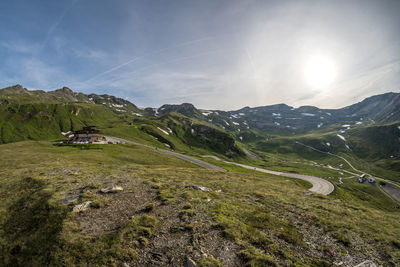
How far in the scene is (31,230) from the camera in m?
12.9

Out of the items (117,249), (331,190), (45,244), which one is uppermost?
(117,249)

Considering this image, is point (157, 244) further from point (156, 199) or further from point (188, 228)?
point (156, 199)

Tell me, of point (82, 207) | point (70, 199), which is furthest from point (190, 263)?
point (70, 199)

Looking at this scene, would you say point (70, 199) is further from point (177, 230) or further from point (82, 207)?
point (177, 230)

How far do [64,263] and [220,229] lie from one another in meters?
10.4

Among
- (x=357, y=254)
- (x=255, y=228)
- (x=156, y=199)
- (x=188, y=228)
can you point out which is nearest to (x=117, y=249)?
(x=188, y=228)

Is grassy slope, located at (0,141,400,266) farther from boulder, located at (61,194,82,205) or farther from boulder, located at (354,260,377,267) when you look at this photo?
boulder, located at (61,194,82,205)

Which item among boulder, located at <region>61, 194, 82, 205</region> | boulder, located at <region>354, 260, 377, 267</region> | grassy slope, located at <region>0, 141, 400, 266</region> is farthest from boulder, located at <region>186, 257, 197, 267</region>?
boulder, located at <region>61, 194, 82, 205</region>

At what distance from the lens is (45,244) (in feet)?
35.8

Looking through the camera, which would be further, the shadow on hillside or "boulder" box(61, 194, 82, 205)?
"boulder" box(61, 194, 82, 205)

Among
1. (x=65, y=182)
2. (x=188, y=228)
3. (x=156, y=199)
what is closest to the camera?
(x=188, y=228)

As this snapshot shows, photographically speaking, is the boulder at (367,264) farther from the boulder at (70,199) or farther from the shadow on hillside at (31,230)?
the boulder at (70,199)

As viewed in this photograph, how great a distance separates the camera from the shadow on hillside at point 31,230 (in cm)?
1064

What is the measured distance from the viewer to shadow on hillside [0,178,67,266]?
34.9 feet
